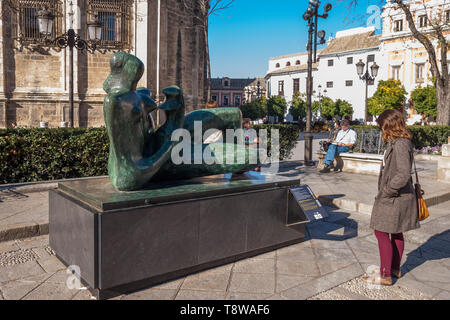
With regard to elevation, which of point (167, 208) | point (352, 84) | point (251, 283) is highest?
point (352, 84)

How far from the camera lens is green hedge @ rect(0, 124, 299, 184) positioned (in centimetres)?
712

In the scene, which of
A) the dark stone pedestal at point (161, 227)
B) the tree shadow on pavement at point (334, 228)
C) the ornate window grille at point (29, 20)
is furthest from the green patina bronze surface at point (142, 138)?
the ornate window grille at point (29, 20)

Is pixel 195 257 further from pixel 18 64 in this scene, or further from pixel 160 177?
pixel 18 64

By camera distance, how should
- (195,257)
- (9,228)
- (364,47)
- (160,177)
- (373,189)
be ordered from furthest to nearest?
(364,47) < (373,189) < (9,228) < (160,177) < (195,257)

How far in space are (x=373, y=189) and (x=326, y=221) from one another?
2.49m

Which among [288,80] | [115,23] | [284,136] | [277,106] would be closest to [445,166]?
[284,136]

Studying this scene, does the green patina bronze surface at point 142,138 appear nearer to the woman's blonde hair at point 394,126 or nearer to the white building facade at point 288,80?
the woman's blonde hair at point 394,126

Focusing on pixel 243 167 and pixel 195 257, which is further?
pixel 243 167

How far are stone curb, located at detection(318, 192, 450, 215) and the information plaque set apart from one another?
2.07 metres

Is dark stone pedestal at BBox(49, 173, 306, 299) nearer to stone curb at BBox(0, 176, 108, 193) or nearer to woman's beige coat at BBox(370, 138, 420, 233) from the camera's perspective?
woman's beige coat at BBox(370, 138, 420, 233)

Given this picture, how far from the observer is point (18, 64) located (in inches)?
703

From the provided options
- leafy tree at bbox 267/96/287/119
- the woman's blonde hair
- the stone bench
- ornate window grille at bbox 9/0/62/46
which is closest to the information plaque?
the woman's blonde hair

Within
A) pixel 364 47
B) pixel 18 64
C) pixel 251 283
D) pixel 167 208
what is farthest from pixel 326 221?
pixel 364 47

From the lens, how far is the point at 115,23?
740 inches
